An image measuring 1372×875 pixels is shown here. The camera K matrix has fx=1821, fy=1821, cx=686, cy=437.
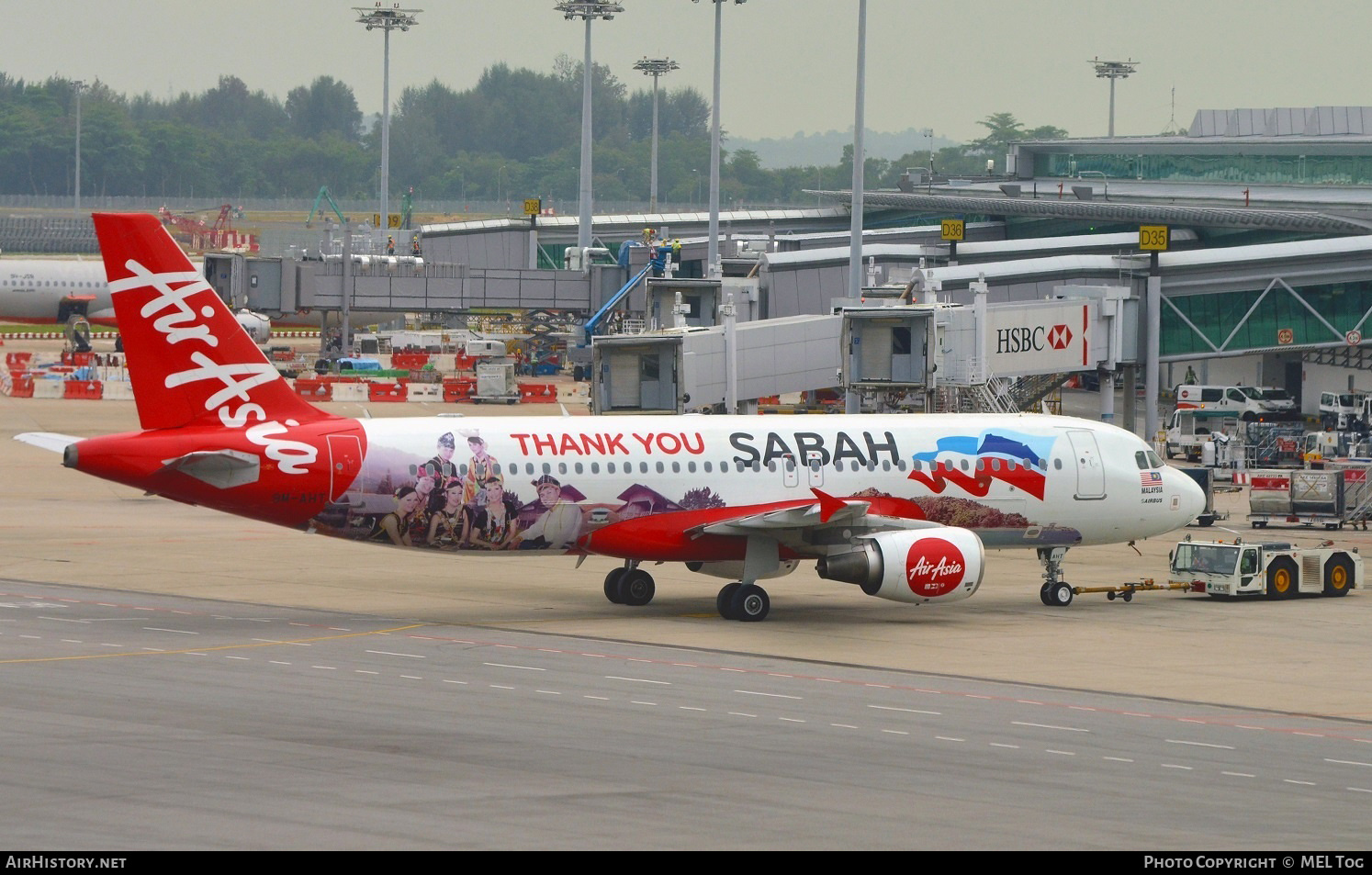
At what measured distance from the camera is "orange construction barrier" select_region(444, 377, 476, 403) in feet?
311

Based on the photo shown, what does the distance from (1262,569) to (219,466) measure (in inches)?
964

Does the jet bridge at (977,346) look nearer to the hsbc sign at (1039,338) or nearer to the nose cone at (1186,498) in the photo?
the hsbc sign at (1039,338)

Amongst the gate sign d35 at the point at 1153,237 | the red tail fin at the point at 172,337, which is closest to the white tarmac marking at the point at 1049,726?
the red tail fin at the point at 172,337

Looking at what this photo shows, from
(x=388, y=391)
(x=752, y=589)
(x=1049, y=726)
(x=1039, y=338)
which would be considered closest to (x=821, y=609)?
(x=752, y=589)

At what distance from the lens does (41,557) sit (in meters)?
46.3

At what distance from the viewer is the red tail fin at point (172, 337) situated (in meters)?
34.8

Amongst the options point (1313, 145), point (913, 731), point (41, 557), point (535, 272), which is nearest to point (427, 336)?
point (535, 272)

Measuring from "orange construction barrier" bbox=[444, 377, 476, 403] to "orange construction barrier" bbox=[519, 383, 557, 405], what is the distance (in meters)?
2.62

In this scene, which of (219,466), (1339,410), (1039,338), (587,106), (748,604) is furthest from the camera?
(587,106)

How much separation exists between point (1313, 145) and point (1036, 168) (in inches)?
1210

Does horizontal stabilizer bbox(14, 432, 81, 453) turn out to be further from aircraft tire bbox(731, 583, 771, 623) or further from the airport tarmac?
aircraft tire bbox(731, 583, 771, 623)

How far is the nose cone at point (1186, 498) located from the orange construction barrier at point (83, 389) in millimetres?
62283

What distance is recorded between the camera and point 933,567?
3662 centimetres

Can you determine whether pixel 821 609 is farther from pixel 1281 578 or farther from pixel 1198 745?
pixel 1198 745
